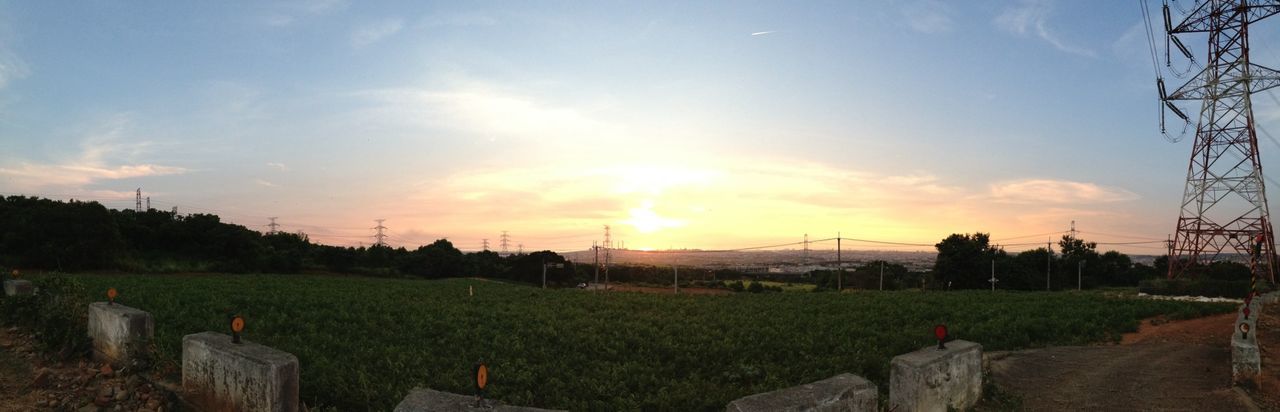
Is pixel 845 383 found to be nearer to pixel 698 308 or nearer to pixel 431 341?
pixel 431 341

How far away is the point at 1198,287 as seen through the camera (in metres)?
30.7

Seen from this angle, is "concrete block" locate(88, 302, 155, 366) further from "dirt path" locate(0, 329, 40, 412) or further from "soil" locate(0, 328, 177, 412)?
"dirt path" locate(0, 329, 40, 412)

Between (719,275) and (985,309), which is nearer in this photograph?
(985,309)

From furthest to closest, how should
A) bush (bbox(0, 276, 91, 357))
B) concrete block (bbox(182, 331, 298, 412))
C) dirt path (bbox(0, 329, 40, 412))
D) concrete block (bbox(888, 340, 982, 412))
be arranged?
bush (bbox(0, 276, 91, 357))
dirt path (bbox(0, 329, 40, 412))
concrete block (bbox(888, 340, 982, 412))
concrete block (bbox(182, 331, 298, 412))

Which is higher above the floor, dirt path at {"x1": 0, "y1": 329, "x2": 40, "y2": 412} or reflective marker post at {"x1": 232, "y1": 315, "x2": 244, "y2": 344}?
reflective marker post at {"x1": 232, "y1": 315, "x2": 244, "y2": 344}

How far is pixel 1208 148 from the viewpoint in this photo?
32062 mm

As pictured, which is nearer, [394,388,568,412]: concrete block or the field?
[394,388,568,412]: concrete block

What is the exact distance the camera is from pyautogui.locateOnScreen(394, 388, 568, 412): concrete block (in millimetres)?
5233

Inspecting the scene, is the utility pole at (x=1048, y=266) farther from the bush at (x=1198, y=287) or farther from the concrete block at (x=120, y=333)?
the concrete block at (x=120, y=333)

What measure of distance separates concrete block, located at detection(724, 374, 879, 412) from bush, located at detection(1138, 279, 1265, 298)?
34.2 m

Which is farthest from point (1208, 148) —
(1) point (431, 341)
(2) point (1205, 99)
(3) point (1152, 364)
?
(1) point (431, 341)

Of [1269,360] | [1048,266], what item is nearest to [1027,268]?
[1048,266]

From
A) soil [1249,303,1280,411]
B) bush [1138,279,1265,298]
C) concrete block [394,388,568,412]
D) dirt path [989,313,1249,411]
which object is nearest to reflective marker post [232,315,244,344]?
concrete block [394,388,568,412]

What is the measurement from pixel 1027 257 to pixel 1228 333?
46486 millimetres
